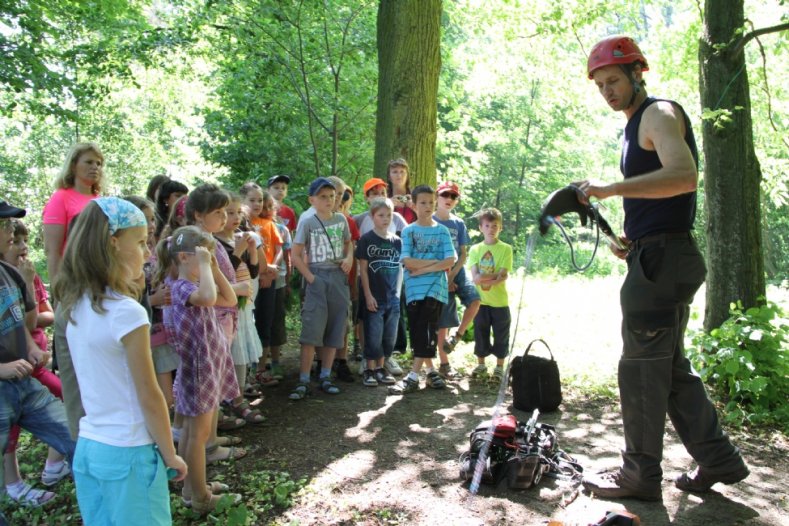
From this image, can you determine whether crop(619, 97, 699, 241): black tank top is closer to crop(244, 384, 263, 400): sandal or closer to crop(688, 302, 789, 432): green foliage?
crop(688, 302, 789, 432): green foliage

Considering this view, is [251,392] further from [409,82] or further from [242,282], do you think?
[409,82]

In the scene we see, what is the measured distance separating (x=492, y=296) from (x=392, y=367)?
1.28 metres

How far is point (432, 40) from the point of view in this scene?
751 centimetres

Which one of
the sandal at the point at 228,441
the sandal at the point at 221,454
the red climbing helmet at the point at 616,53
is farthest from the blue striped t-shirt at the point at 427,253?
the red climbing helmet at the point at 616,53

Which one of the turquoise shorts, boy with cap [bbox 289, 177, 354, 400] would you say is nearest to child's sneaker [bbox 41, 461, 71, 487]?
the turquoise shorts

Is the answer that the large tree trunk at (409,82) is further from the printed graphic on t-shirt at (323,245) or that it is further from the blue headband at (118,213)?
the blue headband at (118,213)

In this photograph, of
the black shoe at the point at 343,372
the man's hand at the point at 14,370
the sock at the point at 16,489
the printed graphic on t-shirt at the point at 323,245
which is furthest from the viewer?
the black shoe at the point at 343,372

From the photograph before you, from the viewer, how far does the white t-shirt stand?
2.13 metres

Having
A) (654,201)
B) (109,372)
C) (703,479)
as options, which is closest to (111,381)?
(109,372)

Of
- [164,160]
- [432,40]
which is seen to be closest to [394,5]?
[432,40]

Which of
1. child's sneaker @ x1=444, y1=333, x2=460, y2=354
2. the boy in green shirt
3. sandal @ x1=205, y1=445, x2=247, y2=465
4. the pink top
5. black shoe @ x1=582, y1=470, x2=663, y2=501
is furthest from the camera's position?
child's sneaker @ x1=444, y1=333, x2=460, y2=354

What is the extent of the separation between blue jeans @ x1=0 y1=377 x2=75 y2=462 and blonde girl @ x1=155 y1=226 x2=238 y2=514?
0.57 m

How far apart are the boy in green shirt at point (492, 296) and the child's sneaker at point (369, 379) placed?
1.10m

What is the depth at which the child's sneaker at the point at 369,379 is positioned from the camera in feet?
19.5
